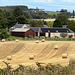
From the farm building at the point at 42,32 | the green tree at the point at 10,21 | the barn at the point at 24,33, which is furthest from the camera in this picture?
the green tree at the point at 10,21

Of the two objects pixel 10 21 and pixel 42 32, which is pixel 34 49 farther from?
pixel 10 21

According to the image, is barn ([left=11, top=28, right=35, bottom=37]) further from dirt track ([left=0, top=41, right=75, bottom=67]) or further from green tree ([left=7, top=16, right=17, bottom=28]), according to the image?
dirt track ([left=0, top=41, right=75, bottom=67])

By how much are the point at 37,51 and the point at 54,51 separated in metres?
3.29

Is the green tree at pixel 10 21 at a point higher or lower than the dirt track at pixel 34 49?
lower

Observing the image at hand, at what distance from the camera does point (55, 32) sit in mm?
88125

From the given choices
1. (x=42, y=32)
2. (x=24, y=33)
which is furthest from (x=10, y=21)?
(x=24, y=33)

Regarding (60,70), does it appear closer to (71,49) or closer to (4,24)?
(71,49)

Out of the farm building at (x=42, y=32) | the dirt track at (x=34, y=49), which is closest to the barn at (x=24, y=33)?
the farm building at (x=42, y=32)

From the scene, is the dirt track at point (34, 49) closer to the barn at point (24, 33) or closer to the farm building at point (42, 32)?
the barn at point (24, 33)

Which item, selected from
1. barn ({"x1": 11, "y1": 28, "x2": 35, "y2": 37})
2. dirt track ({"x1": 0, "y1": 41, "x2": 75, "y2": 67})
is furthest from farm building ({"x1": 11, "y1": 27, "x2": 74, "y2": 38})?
dirt track ({"x1": 0, "y1": 41, "x2": 75, "y2": 67})

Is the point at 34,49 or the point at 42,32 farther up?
the point at 34,49

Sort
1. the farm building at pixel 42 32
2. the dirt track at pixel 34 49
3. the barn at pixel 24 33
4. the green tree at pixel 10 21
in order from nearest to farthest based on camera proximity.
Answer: the dirt track at pixel 34 49, the barn at pixel 24 33, the farm building at pixel 42 32, the green tree at pixel 10 21

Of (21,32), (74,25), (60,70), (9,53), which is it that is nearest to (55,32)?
(21,32)

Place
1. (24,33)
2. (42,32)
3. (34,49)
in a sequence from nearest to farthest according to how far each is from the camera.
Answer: (34,49) < (24,33) < (42,32)
